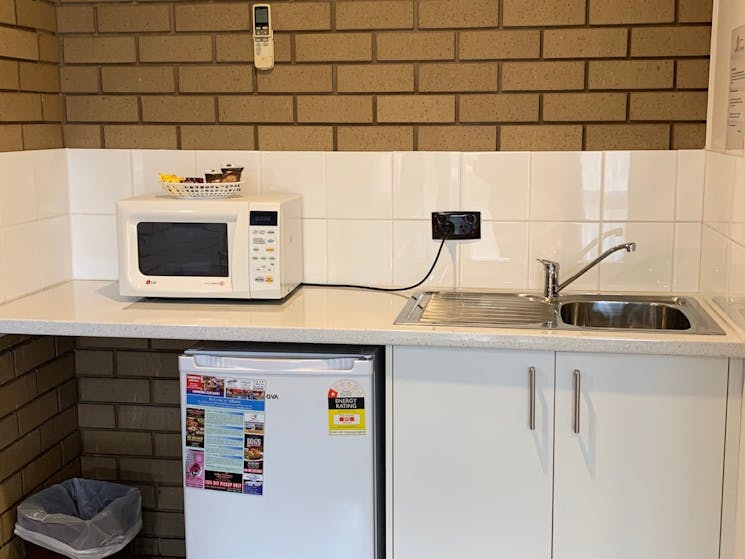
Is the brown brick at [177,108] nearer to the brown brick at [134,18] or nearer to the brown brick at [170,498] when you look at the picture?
the brown brick at [134,18]

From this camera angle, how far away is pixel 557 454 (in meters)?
2.19

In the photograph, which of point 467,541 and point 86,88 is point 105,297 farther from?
point 467,541

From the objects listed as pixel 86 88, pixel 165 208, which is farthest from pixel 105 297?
pixel 86 88

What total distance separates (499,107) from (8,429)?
170 centimetres

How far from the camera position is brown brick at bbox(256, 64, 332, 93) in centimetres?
273

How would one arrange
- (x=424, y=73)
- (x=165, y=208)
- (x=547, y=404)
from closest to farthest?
(x=547, y=404), (x=165, y=208), (x=424, y=73)

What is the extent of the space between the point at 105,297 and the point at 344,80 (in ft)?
3.16

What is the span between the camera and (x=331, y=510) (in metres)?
2.29

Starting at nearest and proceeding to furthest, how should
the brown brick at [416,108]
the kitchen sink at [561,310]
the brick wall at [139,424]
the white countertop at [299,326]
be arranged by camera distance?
the white countertop at [299,326] → the kitchen sink at [561,310] → the brown brick at [416,108] → the brick wall at [139,424]

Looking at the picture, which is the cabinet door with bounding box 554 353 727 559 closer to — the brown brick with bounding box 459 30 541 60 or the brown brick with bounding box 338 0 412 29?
the brown brick with bounding box 459 30 541 60

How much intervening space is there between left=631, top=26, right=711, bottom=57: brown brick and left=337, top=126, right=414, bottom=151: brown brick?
0.70 meters

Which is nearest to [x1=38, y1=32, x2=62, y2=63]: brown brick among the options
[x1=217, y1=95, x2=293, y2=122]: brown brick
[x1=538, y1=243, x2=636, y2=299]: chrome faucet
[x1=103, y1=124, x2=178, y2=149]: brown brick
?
[x1=103, y1=124, x2=178, y2=149]: brown brick

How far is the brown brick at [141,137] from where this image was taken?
2.83 metres

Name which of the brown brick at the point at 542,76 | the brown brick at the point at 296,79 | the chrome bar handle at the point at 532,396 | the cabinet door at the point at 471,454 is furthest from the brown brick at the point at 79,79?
the chrome bar handle at the point at 532,396
